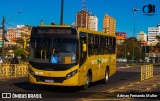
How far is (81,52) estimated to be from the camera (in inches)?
724

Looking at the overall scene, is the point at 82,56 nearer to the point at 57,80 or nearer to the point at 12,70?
the point at 57,80

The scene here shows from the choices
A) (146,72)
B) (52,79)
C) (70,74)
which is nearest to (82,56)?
(70,74)

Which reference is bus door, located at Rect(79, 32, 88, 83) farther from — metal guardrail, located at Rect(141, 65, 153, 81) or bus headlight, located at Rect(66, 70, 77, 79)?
metal guardrail, located at Rect(141, 65, 153, 81)

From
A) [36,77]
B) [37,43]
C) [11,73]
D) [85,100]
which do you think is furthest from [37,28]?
[11,73]

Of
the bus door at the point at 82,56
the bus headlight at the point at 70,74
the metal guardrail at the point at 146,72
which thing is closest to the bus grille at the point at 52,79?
the bus headlight at the point at 70,74

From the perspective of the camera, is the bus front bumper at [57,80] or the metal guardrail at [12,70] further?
the metal guardrail at [12,70]

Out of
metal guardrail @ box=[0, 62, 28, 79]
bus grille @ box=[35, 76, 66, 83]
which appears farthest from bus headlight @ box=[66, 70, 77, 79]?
metal guardrail @ box=[0, 62, 28, 79]

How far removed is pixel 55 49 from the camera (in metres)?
17.9

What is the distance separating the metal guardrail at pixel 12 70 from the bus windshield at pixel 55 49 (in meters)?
11.7

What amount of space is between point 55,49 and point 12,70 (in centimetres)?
1314

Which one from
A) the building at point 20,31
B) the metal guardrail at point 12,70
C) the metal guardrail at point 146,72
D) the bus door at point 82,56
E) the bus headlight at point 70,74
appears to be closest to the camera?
the bus headlight at point 70,74

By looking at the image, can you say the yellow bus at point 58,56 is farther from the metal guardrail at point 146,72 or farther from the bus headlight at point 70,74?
the metal guardrail at point 146,72

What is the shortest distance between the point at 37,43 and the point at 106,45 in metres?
6.28

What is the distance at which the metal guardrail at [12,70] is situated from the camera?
29.5 m
